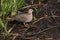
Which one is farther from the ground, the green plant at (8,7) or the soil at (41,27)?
the green plant at (8,7)

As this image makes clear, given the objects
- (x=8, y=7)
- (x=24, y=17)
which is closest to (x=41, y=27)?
(x=24, y=17)

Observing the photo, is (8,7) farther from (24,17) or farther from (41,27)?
(41,27)

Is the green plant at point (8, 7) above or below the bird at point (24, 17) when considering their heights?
above

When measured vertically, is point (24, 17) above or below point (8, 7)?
below

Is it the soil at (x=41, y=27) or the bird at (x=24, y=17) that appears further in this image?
the bird at (x=24, y=17)

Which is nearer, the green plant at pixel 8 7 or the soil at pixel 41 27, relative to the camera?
the soil at pixel 41 27

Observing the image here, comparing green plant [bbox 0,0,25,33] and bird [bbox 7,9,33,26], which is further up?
green plant [bbox 0,0,25,33]

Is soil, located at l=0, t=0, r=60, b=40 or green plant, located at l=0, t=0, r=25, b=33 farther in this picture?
green plant, located at l=0, t=0, r=25, b=33

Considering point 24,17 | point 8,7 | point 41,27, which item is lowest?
point 41,27

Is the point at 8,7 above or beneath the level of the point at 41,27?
above

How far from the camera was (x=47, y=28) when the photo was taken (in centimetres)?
445

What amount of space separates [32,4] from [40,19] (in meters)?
0.53

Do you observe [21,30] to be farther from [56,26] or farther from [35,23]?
[56,26]

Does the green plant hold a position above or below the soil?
above
